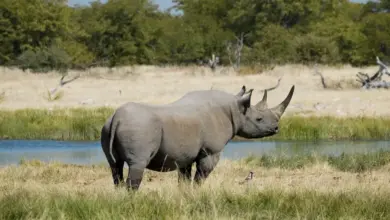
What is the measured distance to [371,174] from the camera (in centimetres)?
1198

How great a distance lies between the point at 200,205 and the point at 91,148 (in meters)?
11.8

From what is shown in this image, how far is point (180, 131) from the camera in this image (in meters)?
9.23

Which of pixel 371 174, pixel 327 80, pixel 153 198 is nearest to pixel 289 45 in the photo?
pixel 327 80

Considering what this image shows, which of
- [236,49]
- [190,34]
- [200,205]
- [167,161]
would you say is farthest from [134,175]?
[190,34]

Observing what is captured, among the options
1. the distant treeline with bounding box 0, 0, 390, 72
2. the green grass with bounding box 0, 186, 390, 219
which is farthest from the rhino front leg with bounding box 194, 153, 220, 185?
the distant treeline with bounding box 0, 0, 390, 72

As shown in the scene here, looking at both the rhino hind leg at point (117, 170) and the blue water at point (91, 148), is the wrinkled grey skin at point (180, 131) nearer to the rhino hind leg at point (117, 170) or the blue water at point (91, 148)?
the rhino hind leg at point (117, 170)

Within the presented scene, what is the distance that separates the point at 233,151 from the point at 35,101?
12.0 m

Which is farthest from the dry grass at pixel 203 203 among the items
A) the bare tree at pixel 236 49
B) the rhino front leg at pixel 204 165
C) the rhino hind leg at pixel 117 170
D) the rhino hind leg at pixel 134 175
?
the bare tree at pixel 236 49

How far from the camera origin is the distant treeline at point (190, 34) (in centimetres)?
5141

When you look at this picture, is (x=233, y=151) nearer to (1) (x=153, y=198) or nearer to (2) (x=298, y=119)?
(2) (x=298, y=119)

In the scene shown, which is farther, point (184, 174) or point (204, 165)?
point (184, 174)

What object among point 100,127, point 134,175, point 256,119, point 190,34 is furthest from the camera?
point 190,34

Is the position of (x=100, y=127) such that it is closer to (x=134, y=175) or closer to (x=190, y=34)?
(x=134, y=175)

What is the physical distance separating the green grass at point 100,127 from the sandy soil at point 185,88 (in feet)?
7.20
